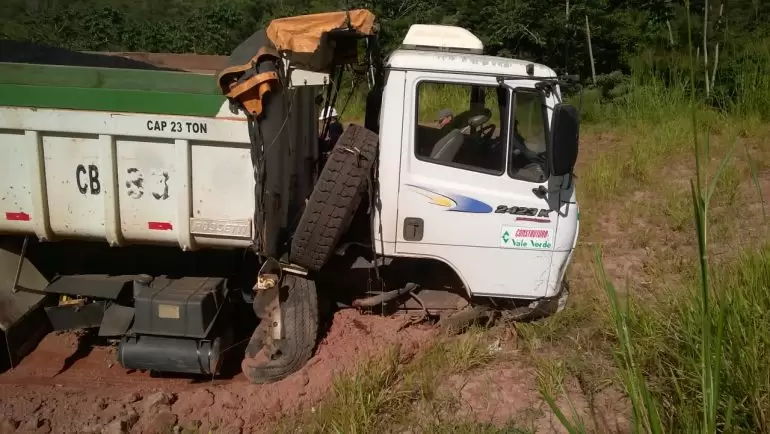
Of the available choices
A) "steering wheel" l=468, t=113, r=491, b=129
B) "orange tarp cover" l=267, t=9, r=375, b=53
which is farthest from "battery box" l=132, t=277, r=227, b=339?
"steering wheel" l=468, t=113, r=491, b=129

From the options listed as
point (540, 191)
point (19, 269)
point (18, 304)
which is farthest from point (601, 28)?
point (18, 304)

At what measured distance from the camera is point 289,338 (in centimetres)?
454

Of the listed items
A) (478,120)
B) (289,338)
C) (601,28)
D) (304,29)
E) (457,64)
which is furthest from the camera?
(601,28)

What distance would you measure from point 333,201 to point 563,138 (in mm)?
1510

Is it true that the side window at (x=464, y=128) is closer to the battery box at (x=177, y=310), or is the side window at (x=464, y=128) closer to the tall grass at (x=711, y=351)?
the tall grass at (x=711, y=351)

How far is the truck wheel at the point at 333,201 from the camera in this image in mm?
4246

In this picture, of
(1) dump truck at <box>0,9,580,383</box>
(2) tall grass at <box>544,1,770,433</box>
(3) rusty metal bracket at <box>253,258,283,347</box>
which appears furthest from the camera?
(3) rusty metal bracket at <box>253,258,283,347</box>

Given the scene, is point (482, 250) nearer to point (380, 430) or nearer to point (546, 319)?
point (546, 319)

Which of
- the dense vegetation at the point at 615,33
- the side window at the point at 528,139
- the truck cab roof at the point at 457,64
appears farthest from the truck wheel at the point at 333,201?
the dense vegetation at the point at 615,33

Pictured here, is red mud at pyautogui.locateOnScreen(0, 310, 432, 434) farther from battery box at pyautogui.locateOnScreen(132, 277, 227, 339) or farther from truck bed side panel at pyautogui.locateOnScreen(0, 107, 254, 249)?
truck bed side panel at pyautogui.locateOnScreen(0, 107, 254, 249)

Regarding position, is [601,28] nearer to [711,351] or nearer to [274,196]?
[274,196]

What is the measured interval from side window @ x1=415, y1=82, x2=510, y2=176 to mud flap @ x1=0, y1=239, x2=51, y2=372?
2.91 m

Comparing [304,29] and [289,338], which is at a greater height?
[304,29]

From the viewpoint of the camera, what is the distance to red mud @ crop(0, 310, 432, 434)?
4051mm
